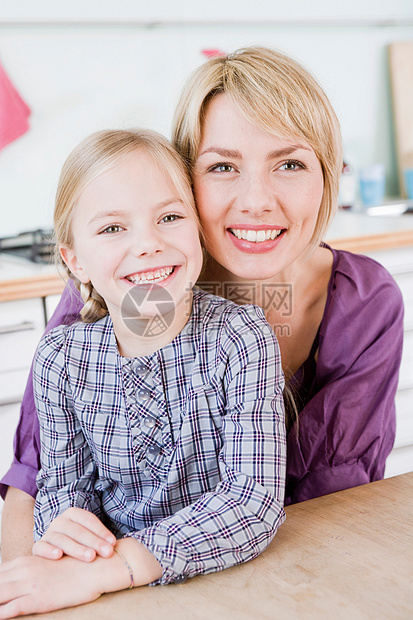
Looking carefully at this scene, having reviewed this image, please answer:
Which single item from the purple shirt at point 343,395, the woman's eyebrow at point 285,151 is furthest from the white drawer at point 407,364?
the woman's eyebrow at point 285,151

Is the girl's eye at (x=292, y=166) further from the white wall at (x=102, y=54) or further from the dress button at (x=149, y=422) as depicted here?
the white wall at (x=102, y=54)

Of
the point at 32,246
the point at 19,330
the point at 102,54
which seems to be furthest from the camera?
the point at 102,54

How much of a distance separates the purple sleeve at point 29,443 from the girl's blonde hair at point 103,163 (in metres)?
0.17

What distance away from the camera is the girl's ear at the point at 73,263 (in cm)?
97

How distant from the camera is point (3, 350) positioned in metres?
1.65

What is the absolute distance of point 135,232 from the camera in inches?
34.3

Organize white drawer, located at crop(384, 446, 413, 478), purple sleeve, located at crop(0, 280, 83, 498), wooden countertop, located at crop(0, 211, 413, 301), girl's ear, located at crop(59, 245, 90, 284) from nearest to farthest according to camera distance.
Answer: girl's ear, located at crop(59, 245, 90, 284) → purple sleeve, located at crop(0, 280, 83, 498) → wooden countertop, located at crop(0, 211, 413, 301) → white drawer, located at crop(384, 446, 413, 478)

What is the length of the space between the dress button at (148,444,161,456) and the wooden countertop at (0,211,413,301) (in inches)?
25.9

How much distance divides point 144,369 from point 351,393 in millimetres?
357

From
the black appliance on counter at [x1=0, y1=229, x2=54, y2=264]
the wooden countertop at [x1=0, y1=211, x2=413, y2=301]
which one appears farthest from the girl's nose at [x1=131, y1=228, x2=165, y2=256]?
the black appliance on counter at [x1=0, y1=229, x2=54, y2=264]

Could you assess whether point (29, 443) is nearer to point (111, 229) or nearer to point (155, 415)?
point (155, 415)

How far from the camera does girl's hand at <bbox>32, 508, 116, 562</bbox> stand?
0.70 m

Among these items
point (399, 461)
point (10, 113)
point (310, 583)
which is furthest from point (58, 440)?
point (10, 113)

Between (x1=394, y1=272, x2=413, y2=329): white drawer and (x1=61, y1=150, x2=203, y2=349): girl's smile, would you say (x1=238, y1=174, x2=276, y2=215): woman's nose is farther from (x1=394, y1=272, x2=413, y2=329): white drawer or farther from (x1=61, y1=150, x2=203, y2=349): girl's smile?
(x1=394, y1=272, x2=413, y2=329): white drawer
